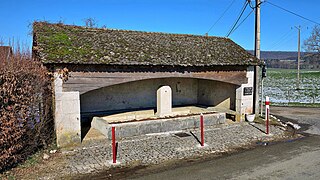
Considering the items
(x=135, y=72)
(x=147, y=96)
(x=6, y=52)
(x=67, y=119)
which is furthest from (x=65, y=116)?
(x=147, y=96)

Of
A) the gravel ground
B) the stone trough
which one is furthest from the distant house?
the stone trough

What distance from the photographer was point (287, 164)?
721cm

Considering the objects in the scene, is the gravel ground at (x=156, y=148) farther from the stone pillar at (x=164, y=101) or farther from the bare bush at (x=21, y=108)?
the stone pillar at (x=164, y=101)

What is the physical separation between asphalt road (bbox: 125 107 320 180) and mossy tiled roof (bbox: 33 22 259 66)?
14.8 feet

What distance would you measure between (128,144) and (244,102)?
22.8 ft

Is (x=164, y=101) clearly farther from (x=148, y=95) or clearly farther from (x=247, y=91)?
(x=247, y=91)

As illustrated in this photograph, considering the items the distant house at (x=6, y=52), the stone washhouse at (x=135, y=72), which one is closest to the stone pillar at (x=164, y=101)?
the stone washhouse at (x=135, y=72)

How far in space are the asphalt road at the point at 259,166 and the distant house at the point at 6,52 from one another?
4540 mm

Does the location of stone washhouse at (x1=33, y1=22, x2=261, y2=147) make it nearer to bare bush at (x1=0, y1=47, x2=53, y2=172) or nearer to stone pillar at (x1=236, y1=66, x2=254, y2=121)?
stone pillar at (x1=236, y1=66, x2=254, y2=121)

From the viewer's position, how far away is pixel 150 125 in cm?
1062

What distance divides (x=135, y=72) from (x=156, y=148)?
311 centimetres

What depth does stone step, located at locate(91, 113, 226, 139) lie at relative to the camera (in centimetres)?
1009

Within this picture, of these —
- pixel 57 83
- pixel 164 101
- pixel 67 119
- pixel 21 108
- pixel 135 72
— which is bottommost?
pixel 67 119

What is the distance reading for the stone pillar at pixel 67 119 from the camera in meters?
8.84
